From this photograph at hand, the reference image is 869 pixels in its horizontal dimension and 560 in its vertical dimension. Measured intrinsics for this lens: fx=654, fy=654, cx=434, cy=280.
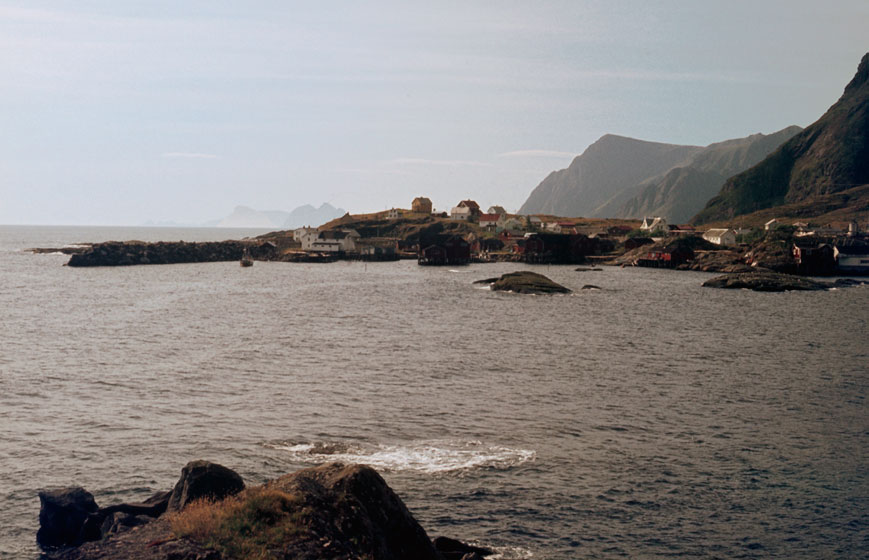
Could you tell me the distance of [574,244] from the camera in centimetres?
19738

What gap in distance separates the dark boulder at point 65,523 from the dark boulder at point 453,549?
35.5ft

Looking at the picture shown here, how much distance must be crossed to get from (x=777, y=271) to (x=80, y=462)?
5718 inches

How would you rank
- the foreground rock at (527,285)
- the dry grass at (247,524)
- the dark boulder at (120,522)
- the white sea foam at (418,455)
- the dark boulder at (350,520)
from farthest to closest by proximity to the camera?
the foreground rock at (527,285), the white sea foam at (418,455), the dark boulder at (120,522), the dry grass at (247,524), the dark boulder at (350,520)

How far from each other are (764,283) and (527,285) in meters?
43.1

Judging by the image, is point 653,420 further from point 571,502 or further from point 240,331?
point 240,331

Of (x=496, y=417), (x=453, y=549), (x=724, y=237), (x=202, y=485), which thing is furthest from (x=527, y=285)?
(x=724, y=237)

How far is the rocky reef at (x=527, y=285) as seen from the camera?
10756 centimetres

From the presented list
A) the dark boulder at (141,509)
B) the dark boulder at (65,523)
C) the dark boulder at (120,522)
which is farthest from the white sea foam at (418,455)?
the dark boulder at (65,523)

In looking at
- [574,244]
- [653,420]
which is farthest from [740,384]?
[574,244]

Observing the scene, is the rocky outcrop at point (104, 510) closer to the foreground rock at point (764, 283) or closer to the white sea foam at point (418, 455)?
the white sea foam at point (418, 455)

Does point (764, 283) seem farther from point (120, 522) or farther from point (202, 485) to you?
point (120, 522)

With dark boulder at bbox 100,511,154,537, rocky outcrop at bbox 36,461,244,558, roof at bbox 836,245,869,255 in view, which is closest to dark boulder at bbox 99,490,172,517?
rocky outcrop at bbox 36,461,244,558

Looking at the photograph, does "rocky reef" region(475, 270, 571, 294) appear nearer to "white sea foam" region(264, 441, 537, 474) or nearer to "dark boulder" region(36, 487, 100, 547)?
"white sea foam" region(264, 441, 537, 474)

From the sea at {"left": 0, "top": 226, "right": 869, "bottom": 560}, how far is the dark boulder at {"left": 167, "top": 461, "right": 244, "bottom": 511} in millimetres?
4913
